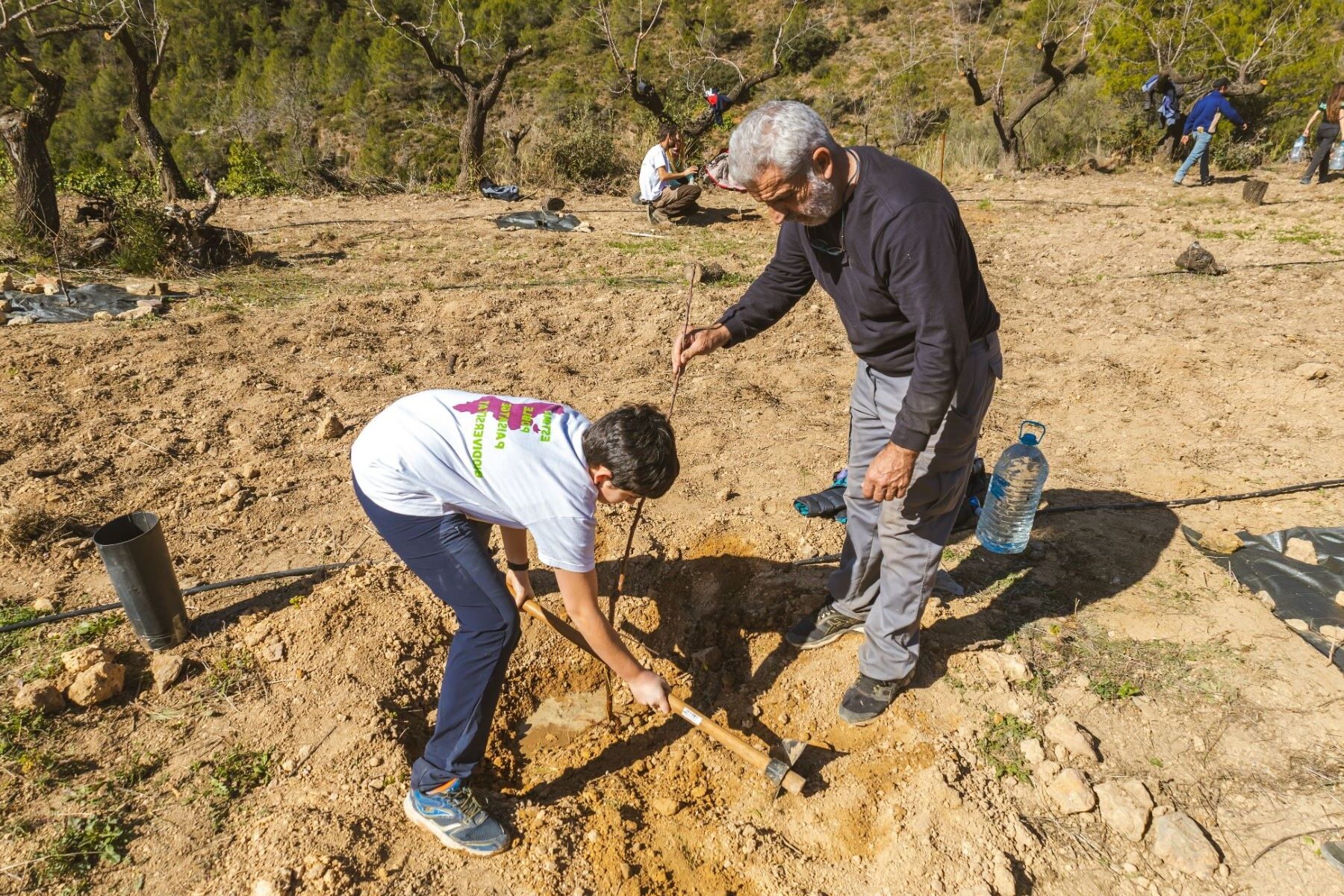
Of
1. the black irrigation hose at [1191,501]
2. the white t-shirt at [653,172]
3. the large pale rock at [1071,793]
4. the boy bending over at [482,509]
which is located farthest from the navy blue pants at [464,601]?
the white t-shirt at [653,172]

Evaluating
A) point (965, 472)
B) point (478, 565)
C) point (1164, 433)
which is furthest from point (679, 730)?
point (1164, 433)

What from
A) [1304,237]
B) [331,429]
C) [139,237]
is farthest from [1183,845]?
[1304,237]

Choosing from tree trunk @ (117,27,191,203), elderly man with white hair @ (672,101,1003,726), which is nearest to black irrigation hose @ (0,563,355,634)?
elderly man with white hair @ (672,101,1003,726)

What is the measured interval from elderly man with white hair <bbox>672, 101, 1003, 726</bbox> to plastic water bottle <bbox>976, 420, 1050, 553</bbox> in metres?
0.98

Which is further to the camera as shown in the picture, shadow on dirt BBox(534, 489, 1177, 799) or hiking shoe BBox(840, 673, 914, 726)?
shadow on dirt BBox(534, 489, 1177, 799)

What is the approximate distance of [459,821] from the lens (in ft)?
7.29

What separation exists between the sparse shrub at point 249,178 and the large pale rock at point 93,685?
10429 mm

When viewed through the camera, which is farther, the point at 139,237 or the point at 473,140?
the point at 473,140

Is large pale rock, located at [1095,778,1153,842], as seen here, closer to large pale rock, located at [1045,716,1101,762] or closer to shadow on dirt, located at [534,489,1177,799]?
large pale rock, located at [1045,716,1101,762]

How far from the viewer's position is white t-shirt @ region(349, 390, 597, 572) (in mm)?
1926

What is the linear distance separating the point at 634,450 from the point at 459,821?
1253mm

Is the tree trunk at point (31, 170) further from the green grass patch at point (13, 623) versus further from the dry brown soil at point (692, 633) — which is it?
the green grass patch at point (13, 623)

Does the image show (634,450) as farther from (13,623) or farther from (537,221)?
(537,221)

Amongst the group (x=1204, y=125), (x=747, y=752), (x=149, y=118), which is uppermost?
(x=149, y=118)
